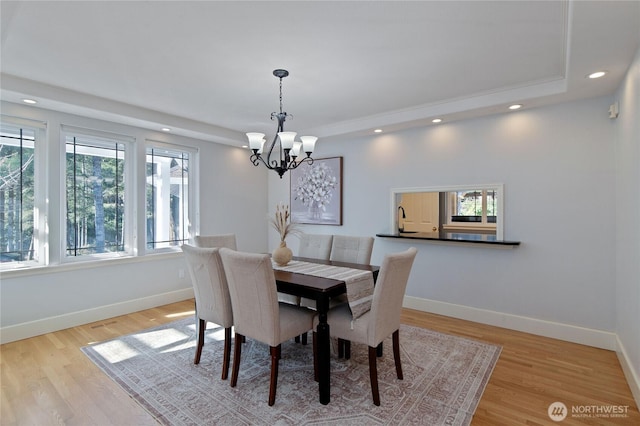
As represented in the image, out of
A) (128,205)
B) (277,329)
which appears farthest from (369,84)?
(128,205)

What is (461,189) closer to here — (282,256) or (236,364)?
(282,256)

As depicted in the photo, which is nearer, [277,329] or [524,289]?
[277,329]

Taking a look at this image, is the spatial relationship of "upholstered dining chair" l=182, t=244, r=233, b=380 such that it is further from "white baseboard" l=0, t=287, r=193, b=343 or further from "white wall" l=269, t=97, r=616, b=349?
"white wall" l=269, t=97, r=616, b=349

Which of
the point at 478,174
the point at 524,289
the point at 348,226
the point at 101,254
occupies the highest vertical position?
the point at 478,174

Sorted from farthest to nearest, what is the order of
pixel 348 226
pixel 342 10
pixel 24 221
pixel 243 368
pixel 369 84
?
pixel 348 226 < pixel 24 221 < pixel 369 84 < pixel 243 368 < pixel 342 10

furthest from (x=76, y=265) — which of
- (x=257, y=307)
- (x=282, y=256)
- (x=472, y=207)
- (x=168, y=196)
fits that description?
(x=472, y=207)

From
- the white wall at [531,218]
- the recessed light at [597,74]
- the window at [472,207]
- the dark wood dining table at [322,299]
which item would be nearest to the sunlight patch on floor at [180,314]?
the dark wood dining table at [322,299]

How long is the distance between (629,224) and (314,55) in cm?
266

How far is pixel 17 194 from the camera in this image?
3.27 metres

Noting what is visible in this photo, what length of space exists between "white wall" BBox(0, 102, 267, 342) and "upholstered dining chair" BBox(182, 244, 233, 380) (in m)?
1.91

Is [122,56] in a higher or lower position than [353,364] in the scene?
higher

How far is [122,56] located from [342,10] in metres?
1.74

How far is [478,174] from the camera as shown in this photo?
145 inches

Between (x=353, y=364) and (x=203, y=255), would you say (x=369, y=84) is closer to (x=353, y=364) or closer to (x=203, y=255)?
(x=203, y=255)
